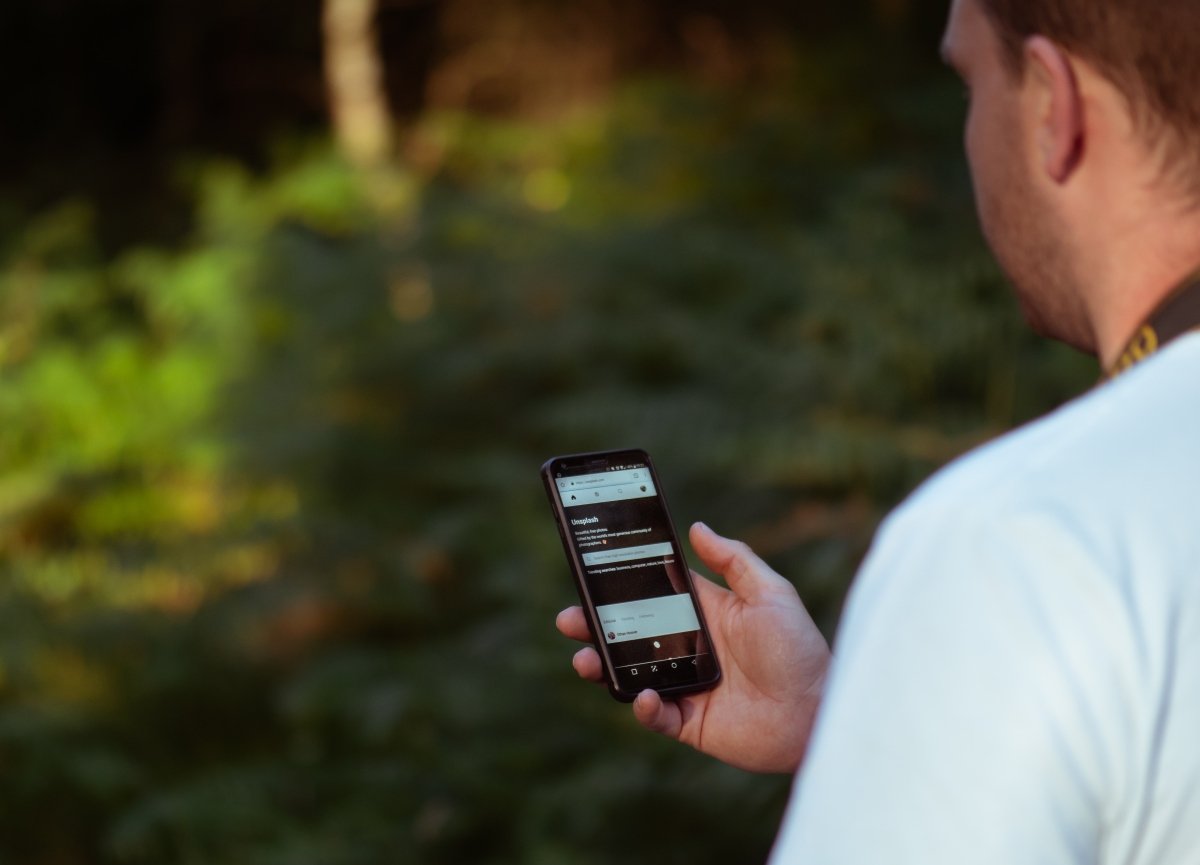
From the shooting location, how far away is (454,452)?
5059 millimetres

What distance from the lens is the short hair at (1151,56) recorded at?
0.77 meters

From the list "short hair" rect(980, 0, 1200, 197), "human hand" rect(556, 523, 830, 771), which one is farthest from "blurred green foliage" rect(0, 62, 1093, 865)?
"short hair" rect(980, 0, 1200, 197)

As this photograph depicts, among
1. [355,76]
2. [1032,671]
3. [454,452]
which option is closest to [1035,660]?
[1032,671]

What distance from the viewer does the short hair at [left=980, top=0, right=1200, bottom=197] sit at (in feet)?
2.52

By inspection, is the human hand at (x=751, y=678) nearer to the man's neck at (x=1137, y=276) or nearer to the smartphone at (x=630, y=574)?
the smartphone at (x=630, y=574)

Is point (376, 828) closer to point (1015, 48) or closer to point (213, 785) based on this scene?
point (213, 785)

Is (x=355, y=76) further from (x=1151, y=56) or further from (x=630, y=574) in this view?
(x=1151, y=56)

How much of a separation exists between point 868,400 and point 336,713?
1791 mm

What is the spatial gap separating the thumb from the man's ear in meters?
0.56

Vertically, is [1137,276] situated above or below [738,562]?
above

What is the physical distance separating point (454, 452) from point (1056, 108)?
433cm

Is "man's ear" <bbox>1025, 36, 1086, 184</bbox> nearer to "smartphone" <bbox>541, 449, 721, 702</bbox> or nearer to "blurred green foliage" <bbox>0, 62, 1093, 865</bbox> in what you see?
"smartphone" <bbox>541, 449, 721, 702</bbox>

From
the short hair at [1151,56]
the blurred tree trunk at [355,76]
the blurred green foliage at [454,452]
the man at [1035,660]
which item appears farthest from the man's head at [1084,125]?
the blurred tree trunk at [355,76]

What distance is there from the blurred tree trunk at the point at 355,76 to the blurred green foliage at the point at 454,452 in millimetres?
1562
